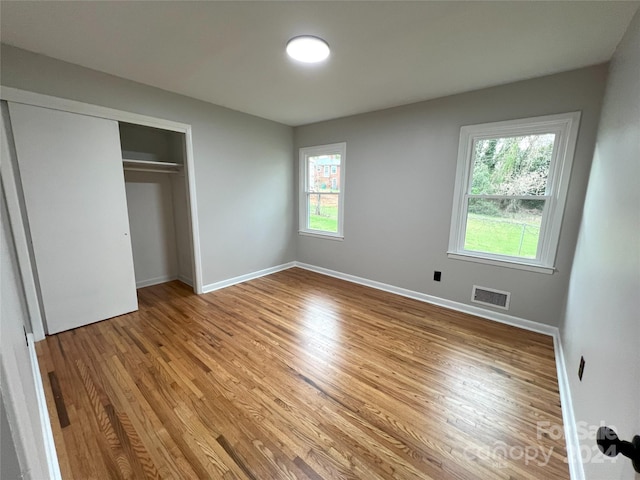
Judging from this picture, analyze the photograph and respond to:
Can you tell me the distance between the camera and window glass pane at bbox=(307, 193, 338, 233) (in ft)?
14.1

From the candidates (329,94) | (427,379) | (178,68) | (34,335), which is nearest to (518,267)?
(427,379)

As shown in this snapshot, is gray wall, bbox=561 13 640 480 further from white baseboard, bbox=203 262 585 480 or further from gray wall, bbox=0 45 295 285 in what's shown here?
gray wall, bbox=0 45 295 285

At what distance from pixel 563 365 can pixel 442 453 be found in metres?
1.40

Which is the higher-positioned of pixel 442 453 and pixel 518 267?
pixel 518 267

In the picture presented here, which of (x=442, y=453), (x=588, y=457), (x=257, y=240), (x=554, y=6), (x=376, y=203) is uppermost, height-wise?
(x=554, y=6)

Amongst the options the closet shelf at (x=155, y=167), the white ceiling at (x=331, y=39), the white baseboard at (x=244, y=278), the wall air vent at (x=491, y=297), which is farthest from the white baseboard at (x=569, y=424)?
the closet shelf at (x=155, y=167)

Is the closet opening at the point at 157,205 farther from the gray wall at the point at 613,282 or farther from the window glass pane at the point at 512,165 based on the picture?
the gray wall at the point at 613,282

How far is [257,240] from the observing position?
4246 millimetres

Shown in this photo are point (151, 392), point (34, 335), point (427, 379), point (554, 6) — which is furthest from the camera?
point (34, 335)

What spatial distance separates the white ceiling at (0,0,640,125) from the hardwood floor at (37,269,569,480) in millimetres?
2522

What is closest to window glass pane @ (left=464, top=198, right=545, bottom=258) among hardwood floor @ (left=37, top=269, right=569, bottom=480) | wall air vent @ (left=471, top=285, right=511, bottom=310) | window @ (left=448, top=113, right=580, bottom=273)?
window @ (left=448, top=113, right=580, bottom=273)

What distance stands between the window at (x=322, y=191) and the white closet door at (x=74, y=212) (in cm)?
265

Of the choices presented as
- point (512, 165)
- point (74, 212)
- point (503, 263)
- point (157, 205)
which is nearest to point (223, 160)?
A: point (157, 205)

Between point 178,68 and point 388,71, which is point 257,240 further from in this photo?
point 388,71
